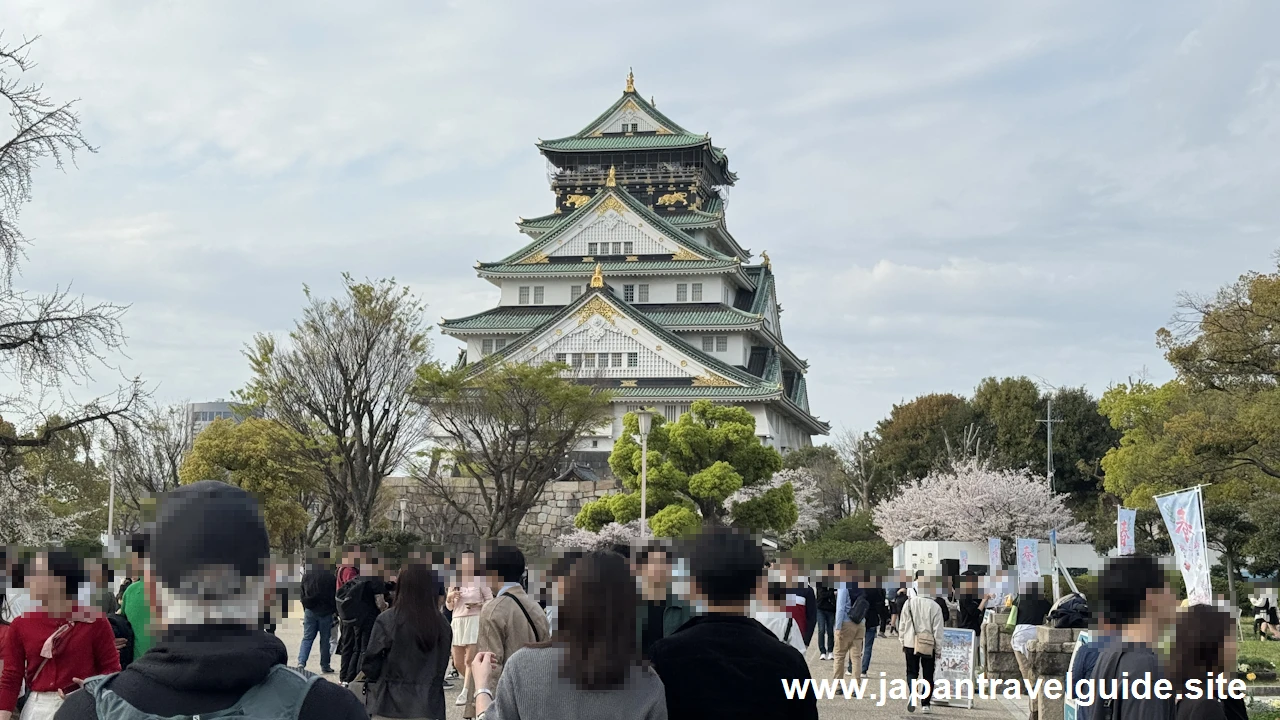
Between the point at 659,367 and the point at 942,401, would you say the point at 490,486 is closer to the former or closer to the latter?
the point at 659,367

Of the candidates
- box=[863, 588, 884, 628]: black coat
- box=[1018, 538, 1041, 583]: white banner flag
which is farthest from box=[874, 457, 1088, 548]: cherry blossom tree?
box=[863, 588, 884, 628]: black coat

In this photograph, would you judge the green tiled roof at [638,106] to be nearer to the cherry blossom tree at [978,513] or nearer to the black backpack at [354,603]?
the cherry blossom tree at [978,513]

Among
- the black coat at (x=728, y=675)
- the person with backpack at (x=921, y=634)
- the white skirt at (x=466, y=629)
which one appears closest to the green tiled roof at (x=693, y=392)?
the person with backpack at (x=921, y=634)

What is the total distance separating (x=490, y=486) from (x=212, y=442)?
1029 centimetres

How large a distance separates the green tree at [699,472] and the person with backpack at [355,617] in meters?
25.8

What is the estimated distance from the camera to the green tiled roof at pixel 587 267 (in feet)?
218

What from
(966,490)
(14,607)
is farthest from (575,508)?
(14,607)

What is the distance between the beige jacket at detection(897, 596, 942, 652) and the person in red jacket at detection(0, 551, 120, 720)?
971cm

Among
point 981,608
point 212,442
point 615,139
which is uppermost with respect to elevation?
point 615,139

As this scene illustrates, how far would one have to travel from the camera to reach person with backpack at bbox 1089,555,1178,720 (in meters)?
5.04

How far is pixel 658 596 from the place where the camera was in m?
7.56

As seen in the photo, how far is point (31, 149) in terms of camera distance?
18.2 m

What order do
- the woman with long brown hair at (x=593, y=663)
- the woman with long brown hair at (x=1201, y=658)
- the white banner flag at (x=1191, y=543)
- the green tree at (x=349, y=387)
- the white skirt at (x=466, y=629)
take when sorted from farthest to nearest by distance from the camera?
1. the green tree at (x=349, y=387)
2. the white skirt at (x=466, y=629)
3. the white banner flag at (x=1191, y=543)
4. the woman with long brown hair at (x=1201, y=658)
5. the woman with long brown hair at (x=593, y=663)

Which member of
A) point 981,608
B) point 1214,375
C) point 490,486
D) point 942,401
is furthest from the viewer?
point 942,401
